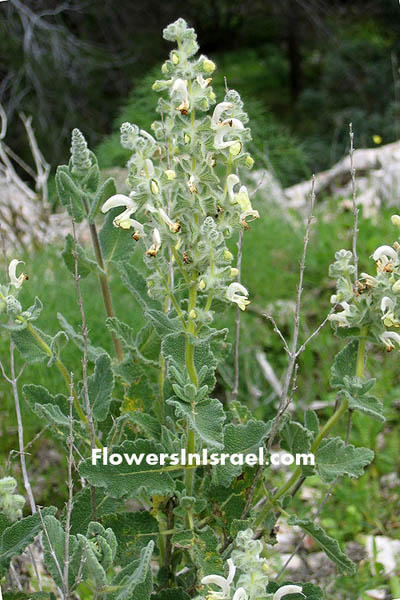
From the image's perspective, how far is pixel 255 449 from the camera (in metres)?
0.97

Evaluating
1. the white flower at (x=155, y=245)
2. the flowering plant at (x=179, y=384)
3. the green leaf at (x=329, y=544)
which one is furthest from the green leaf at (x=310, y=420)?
the white flower at (x=155, y=245)

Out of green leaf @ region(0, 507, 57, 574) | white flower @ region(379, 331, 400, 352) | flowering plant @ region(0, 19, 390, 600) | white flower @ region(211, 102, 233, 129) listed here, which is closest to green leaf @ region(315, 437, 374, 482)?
flowering plant @ region(0, 19, 390, 600)

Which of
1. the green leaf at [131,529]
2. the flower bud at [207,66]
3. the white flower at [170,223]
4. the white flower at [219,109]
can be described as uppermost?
the flower bud at [207,66]

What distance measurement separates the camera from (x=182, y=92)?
86 cm

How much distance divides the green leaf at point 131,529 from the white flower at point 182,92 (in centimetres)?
57

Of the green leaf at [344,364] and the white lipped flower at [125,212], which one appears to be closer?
the white lipped flower at [125,212]

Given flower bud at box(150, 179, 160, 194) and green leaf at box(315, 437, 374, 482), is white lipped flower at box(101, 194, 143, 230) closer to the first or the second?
flower bud at box(150, 179, 160, 194)

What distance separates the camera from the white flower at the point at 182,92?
84 centimetres

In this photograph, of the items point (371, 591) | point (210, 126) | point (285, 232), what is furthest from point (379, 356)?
point (210, 126)

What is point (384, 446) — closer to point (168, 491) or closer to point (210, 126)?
point (168, 491)

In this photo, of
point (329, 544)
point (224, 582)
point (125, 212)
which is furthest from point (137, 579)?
point (125, 212)

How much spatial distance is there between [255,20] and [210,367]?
6241 millimetres

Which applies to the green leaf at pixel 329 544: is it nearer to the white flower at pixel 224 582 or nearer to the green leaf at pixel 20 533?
the white flower at pixel 224 582

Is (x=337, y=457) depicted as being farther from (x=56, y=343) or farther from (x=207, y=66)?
(x=207, y=66)
